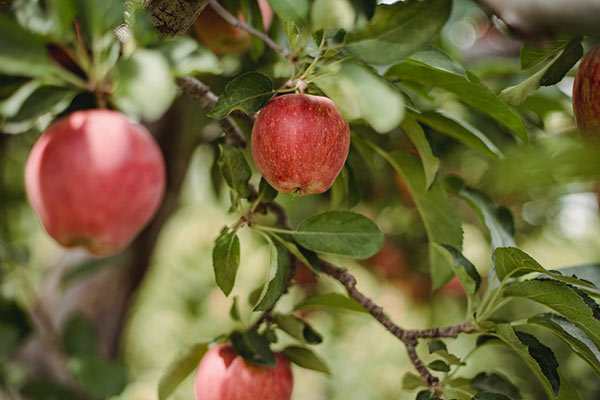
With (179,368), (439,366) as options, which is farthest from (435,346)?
(179,368)

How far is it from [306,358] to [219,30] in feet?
1.86

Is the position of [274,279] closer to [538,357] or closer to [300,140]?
[300,140]

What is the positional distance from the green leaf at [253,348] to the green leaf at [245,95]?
30 cm

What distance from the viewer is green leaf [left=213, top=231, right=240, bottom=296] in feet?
1.84

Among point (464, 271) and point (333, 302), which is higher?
point (464, 271)

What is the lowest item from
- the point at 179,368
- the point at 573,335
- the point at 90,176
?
the point at 179,368

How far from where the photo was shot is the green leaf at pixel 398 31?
0.42 m

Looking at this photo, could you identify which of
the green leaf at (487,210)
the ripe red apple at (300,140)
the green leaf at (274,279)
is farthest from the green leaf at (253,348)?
the green leaf at (487,210)

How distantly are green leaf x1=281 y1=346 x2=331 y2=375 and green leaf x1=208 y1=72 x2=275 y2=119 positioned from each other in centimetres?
36

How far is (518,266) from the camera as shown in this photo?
582 millimetres

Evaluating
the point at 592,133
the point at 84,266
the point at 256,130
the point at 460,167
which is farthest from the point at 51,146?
the point at 460,167

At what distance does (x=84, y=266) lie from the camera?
1167 millimetres

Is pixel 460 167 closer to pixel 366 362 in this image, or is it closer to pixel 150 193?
pixel 366 362

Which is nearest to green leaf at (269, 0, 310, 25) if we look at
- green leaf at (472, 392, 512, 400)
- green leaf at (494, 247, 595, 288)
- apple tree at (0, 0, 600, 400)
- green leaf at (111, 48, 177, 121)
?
apple tree at (0, 0, 600, 400)
